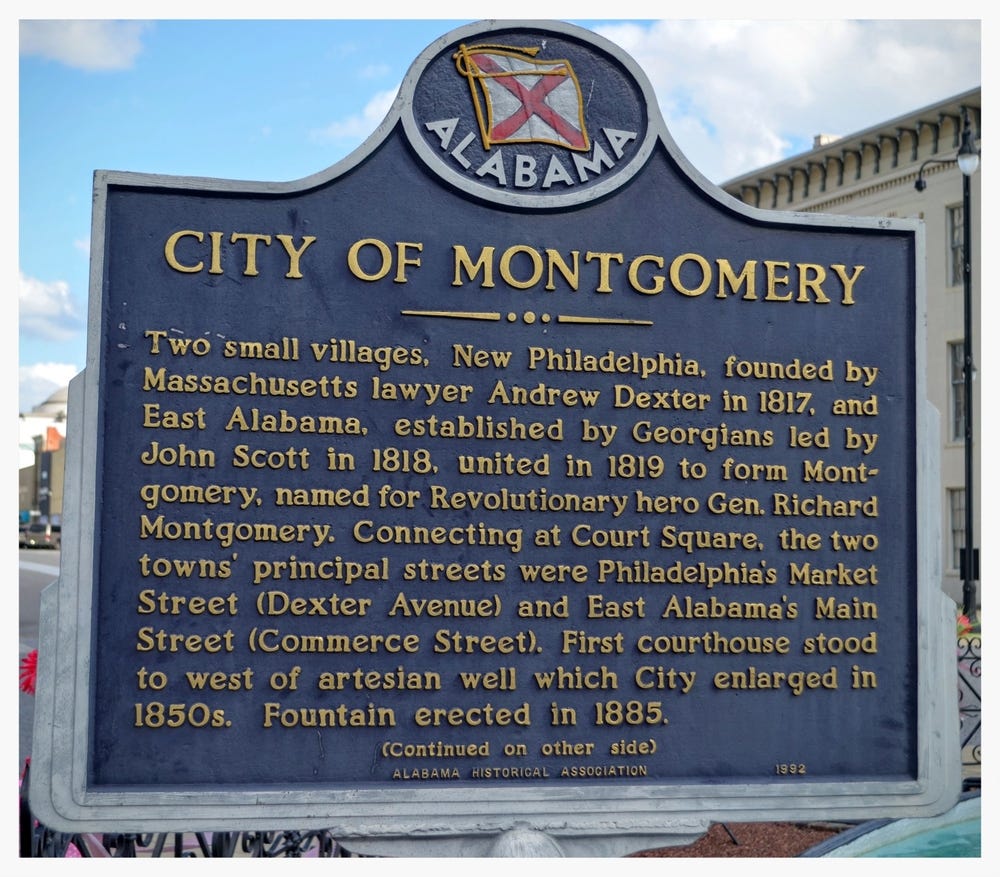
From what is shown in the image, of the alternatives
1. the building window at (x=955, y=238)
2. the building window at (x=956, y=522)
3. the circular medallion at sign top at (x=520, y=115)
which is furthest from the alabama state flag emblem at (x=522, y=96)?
the building window at (x=955, y=238)

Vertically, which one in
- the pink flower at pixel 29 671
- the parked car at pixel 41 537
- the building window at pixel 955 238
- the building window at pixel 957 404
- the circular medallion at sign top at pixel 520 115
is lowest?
the parked car at pixel 41 537

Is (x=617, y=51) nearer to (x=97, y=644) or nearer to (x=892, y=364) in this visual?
(x=892, y=364)

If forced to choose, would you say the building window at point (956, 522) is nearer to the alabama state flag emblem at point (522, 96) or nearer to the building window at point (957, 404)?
the building window at point (957, 404)

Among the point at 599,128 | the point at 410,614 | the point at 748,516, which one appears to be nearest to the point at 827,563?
the point at 748,516

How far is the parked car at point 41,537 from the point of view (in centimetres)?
6319

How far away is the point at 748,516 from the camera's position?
4.98 meters

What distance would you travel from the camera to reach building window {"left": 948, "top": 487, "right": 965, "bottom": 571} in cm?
2856

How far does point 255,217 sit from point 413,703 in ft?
6.70

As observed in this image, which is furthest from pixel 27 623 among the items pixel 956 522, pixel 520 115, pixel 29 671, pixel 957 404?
pixel 957 404

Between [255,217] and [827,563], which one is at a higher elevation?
[255,217]

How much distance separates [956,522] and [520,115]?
2653cm

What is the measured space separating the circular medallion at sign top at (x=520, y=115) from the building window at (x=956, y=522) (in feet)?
84.7

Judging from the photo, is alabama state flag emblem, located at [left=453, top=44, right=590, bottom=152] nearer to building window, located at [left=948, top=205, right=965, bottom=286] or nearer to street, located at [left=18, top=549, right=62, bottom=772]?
street, located at [left=18, top=549, right=62, bottom=772]

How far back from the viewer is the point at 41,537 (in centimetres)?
7200
